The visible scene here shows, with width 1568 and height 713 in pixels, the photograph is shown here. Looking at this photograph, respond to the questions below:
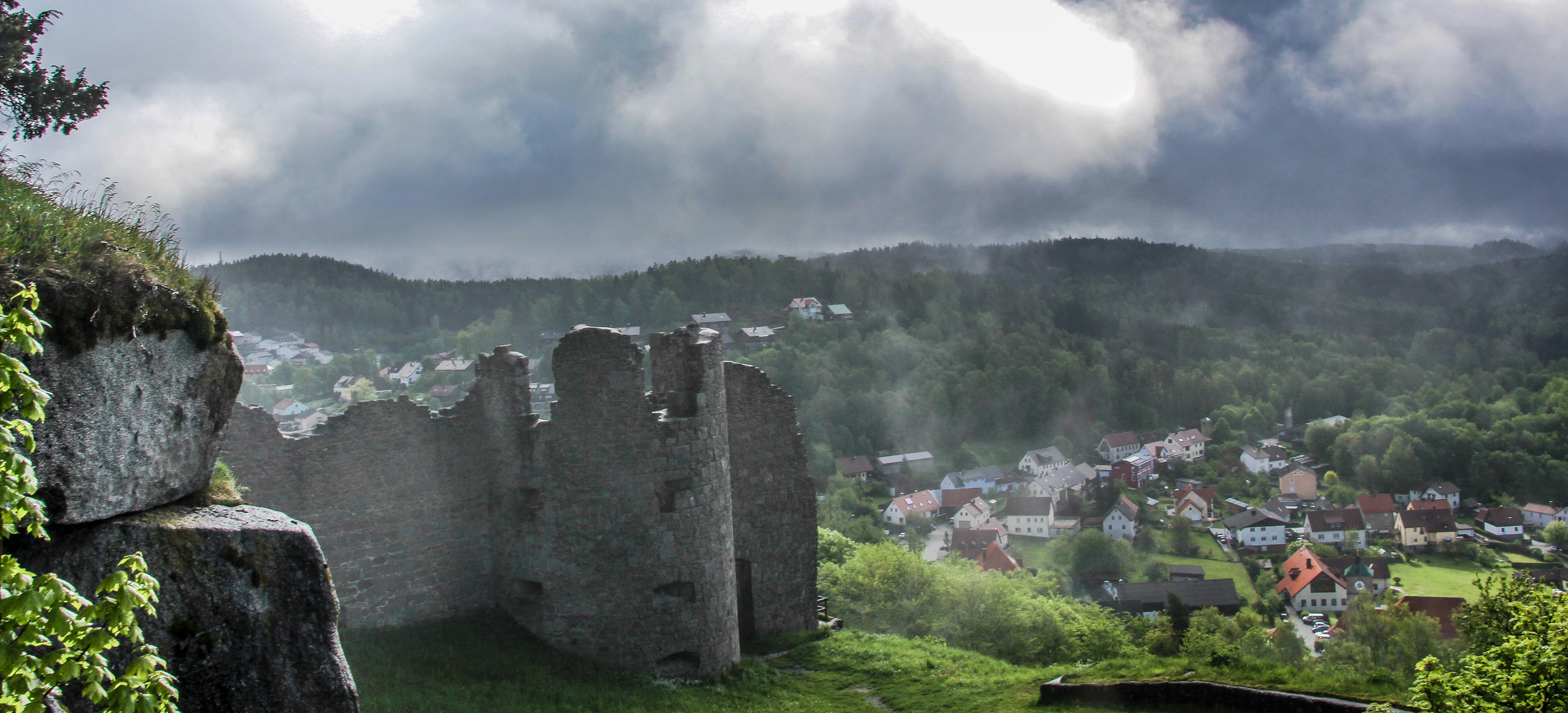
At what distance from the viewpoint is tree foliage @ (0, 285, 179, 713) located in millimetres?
4320

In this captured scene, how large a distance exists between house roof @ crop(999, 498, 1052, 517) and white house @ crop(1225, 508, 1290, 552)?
12.9 metres

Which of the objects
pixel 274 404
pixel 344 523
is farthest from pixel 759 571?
pixel 274 404

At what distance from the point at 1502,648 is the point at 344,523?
641 inches

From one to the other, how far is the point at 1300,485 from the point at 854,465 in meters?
41.0

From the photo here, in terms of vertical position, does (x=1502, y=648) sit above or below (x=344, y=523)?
below

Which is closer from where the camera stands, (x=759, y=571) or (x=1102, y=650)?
(x=759, y=571)

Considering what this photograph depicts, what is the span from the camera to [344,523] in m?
15.5

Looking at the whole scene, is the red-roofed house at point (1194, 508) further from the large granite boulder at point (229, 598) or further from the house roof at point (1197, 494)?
the large granite boulder at point (229, 598)

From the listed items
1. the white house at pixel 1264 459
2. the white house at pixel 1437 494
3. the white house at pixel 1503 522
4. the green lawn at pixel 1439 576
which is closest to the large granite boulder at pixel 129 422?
the green lawn at pixel 1439 576

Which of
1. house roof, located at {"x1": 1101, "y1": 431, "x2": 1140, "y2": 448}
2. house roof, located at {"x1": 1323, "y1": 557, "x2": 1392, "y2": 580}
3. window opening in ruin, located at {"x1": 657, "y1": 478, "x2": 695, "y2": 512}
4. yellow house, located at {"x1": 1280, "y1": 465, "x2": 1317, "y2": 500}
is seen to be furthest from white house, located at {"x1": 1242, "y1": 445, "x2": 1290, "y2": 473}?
window opening in ruin, located at {"x1": 657, "y1": 478, "x2": 695, "y2": 512}

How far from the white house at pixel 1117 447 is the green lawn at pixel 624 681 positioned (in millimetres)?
78735

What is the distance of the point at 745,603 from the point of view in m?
19.9

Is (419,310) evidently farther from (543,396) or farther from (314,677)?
(314,677)

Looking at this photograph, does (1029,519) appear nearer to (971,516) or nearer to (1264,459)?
(971,516)
